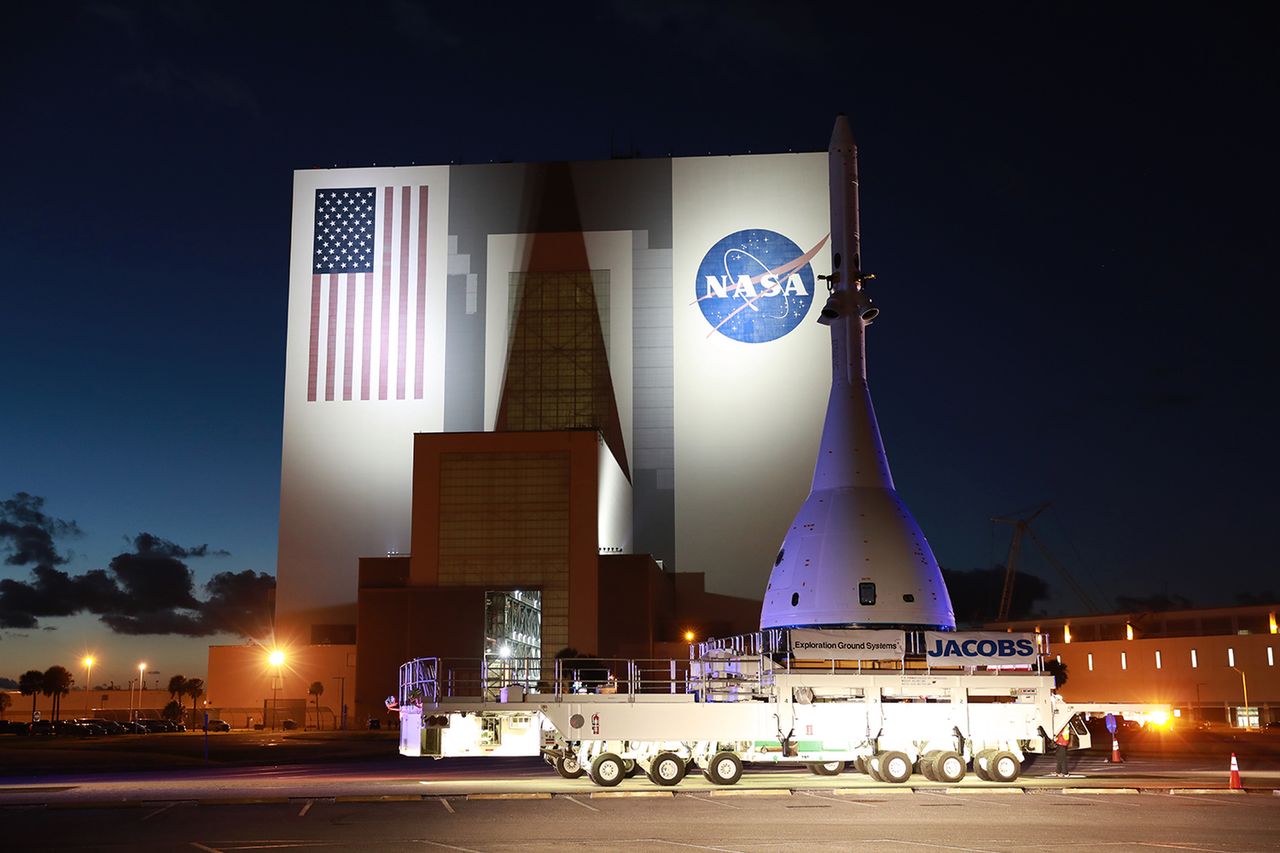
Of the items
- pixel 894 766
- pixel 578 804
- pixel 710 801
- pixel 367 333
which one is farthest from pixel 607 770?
pixel 367 333

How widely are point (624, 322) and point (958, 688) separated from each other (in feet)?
211

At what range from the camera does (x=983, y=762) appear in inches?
1143

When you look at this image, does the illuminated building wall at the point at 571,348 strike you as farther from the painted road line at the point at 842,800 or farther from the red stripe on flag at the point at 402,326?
the painted road line at the point at 842,800

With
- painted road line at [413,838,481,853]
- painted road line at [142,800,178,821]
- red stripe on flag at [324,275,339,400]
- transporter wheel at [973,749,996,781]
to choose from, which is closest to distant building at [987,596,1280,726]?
red stripe on flag at [324,275,339,400]

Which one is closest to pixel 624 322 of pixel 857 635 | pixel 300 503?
pixel 300 503

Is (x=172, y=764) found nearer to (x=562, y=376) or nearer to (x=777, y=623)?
(x=777, y=623)

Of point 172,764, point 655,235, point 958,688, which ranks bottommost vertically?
point 172,764

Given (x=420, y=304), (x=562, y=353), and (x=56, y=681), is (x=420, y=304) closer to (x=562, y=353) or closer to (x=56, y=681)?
(x=562, y=353)

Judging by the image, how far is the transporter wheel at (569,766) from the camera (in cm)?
2870

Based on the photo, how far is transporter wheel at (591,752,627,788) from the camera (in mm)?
27516

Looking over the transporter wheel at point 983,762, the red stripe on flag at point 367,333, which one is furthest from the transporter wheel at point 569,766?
→ the red stripe on flag at point 367,333

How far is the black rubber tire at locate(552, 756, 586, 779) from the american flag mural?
6323 centimetres

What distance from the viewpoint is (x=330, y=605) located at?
3536 inches

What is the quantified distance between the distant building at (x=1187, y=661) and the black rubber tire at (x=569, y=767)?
244 ft
